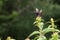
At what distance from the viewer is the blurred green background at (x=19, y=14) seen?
957 cm

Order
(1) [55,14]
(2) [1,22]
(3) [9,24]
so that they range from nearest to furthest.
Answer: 1. (1) [55,14]
2. (3) [9,24]
3. (2) [1,22]

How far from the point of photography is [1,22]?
Result: 37.3 ft

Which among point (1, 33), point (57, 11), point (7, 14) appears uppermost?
point (7, 14)

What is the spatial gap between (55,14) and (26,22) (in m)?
1.05

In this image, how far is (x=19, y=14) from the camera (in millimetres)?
11219

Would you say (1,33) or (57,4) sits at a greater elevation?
(57,4)

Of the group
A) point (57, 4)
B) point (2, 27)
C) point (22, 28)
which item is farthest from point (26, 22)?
point (57, 4)

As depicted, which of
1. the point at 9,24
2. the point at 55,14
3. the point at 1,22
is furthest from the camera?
the point at 1,22

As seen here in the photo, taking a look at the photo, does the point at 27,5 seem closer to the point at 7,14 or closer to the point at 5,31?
the point at 7,14

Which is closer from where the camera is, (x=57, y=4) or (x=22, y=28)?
(x=22, y=28)

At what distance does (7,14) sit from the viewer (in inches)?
465

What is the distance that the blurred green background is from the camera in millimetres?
9570

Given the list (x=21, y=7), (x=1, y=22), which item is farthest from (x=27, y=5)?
(x=1, y=22)

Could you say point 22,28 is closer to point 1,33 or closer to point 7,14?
point 1,33
